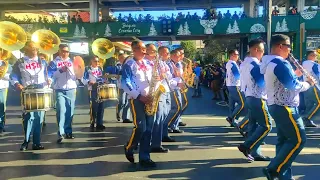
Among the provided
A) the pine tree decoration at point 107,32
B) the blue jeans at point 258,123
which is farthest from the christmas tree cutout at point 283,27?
the blue jeans at point 258,123

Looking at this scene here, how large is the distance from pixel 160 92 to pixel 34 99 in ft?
7.84

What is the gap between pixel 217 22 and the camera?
88.8ft

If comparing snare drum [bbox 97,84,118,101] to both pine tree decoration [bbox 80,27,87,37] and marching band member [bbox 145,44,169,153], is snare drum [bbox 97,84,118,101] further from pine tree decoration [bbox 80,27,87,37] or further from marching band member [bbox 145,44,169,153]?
pine tree decoration [bbox 80,27,87,37]

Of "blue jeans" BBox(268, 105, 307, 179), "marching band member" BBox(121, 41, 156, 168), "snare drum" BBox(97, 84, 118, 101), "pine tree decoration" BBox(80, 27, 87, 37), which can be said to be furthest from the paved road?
"pine tree decoration" BBox(80, 27, 87, 37)

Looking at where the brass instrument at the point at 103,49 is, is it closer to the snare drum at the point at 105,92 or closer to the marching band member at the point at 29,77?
the snare drum at the point at 105,92

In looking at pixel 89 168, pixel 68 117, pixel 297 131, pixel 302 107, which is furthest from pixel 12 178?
pixel 302 107

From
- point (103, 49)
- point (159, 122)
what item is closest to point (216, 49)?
point (103, 49)

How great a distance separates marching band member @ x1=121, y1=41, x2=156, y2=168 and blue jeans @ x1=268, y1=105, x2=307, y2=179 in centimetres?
199

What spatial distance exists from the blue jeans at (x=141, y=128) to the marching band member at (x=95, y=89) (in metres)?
3.81

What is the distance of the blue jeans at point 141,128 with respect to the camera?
5918mm

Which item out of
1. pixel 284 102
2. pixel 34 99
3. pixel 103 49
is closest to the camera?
pixel 284 102

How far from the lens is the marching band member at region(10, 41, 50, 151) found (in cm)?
708

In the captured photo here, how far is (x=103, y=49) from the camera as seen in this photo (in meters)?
10.8

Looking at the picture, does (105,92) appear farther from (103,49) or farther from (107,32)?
(107,32)
